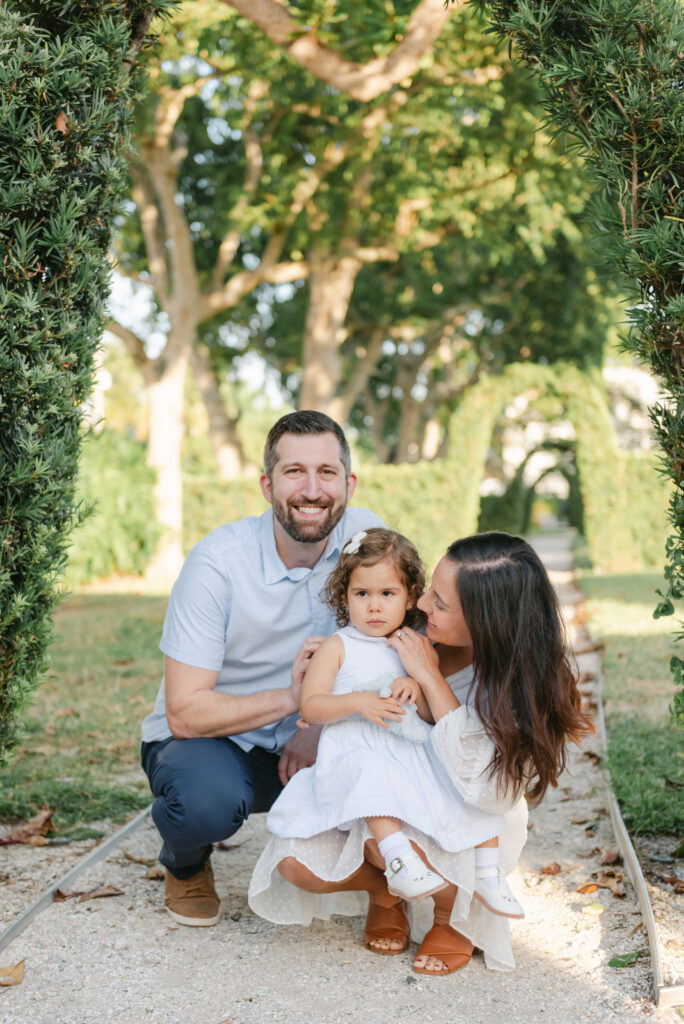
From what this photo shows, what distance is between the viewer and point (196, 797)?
3.53 m

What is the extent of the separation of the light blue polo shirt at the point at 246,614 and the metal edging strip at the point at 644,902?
4.98ft

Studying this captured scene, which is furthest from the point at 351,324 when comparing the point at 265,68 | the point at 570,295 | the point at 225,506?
the point at 265,68

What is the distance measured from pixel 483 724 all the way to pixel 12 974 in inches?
72.2

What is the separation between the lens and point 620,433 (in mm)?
44312

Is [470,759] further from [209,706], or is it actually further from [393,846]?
[209,706]

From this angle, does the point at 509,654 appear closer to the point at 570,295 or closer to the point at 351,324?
the point at 351,324

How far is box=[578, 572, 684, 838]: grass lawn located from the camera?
4551 millimetres

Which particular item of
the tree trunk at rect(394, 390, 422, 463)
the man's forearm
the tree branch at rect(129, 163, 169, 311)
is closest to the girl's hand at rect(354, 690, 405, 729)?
the man's forearm

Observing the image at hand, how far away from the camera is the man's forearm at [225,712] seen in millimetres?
3611

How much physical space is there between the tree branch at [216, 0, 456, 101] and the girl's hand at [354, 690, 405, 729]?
3964 mm

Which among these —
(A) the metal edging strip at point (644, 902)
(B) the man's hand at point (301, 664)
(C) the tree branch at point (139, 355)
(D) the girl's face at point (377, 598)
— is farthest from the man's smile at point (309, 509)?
(C) the tree branch at point (139, 355)

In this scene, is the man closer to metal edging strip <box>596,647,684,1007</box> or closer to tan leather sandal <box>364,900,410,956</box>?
tan leather sandal <box>364,900,410,956</box>

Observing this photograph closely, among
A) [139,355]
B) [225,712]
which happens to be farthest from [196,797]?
[139,355]

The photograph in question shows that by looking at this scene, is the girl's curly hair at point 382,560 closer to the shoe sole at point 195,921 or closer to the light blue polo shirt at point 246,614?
the light blue polo shirt at point 246,614
